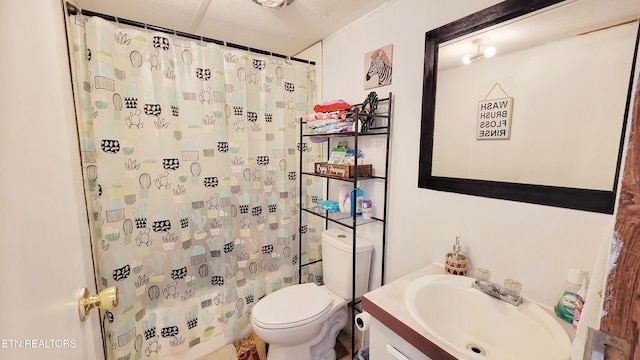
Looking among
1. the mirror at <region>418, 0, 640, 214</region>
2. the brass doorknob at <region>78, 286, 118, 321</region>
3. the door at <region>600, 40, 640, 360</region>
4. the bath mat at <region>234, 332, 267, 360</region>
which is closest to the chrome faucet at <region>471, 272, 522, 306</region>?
the mirror at <region>418, 0, 640, 214</region>

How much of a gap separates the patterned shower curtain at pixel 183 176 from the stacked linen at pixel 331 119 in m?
0.30

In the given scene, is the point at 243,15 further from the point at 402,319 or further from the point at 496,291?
the point at 496,291

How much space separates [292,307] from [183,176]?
1.04 meters

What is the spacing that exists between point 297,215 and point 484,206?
51.6 inches

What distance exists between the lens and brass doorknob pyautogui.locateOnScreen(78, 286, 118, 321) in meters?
0.61

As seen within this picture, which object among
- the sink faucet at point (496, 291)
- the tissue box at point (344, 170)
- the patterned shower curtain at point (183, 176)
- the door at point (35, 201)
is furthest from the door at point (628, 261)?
the patterned shower curtain at point (183, 176)

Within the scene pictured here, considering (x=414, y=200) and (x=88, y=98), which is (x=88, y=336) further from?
(x=414, y=200)

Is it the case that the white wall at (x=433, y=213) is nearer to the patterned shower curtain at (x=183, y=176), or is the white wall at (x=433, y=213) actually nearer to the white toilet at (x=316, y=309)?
the white toilet at (x=316, y=309)

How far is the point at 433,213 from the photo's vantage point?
4.26ft

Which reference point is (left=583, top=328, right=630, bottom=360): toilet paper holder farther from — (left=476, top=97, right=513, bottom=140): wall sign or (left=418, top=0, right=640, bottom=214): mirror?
(left=476, top=97, right=513, bottom=140): wall sign

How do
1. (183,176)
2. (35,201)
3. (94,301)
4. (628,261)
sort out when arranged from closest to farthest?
(628,261) → (35,201) → (94,301) → (183,176)

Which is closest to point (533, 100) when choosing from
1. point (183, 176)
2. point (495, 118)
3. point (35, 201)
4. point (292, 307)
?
point (495, 118)

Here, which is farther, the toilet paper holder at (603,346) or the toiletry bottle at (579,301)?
the toiletry bottle at (579,301)

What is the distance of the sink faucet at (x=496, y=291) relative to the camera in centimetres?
95
